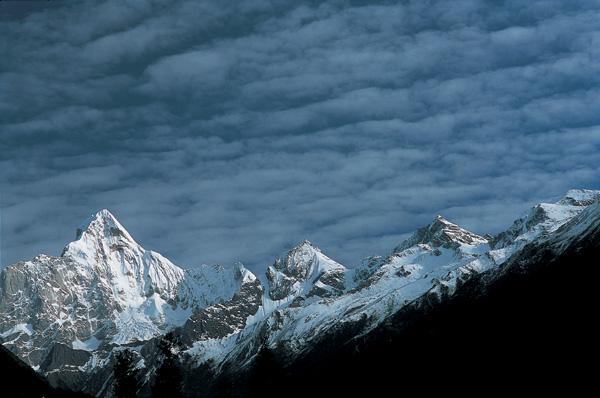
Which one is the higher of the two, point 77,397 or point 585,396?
point 77,397

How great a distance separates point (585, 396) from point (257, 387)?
8505 centimetres

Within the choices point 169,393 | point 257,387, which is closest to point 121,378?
point 169,393

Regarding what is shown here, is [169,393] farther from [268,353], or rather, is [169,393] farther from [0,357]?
[0,357]

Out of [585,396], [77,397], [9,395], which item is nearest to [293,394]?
[77,397]

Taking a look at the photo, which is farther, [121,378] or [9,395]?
[121,378]

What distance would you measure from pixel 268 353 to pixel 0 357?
44.0m

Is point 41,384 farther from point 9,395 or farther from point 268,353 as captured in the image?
point 268,353

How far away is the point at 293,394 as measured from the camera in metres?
136

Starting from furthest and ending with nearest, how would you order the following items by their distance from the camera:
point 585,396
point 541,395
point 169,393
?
1. point 541,395
2. point 585,396
3. point 169,393

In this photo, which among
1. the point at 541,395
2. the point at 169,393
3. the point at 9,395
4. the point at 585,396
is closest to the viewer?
the point at 9,395

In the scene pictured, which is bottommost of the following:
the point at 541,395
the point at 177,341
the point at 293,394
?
the point at 541,395

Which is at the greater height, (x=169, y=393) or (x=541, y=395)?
(x=169, y=393)

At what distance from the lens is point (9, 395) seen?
373 ft

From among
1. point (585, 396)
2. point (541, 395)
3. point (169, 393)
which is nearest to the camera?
point (169, 393)
